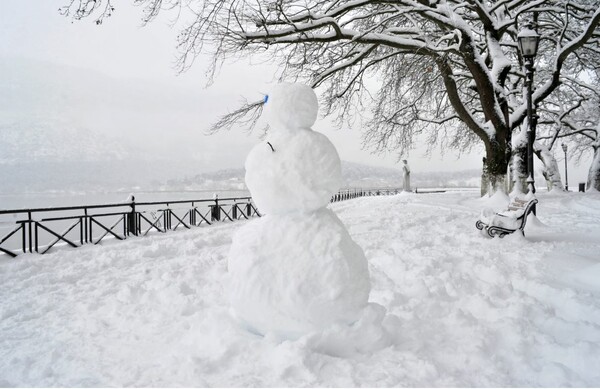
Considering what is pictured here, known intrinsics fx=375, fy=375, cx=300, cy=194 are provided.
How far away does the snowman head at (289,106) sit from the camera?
3.47m

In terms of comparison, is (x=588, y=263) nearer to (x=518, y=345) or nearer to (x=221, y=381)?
(x=518, y=345)

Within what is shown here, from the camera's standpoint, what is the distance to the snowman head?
3467 mm

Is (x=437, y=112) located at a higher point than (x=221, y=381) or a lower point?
higher

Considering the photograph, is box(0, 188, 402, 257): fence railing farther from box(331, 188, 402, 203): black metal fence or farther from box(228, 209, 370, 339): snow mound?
box(331, 188, 402, 203): black metal fence

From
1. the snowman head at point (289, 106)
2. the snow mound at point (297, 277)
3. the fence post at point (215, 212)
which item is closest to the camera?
the snow mound at point (297, 277)

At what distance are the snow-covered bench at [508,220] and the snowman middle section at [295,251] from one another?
6267 mm

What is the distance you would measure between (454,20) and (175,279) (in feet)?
35.2

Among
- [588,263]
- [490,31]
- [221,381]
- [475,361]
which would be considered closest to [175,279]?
[221,381]

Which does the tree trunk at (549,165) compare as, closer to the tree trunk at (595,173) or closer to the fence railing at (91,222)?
the tree trunk at (595,173)

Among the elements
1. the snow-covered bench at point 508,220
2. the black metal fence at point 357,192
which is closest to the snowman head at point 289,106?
the snow-covered bench at point 508,220

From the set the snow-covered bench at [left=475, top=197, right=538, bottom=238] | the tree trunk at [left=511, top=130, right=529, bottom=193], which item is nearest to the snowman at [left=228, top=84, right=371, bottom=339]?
the snow-covered bench at [left=475, top=197, right=538, bottom=238]

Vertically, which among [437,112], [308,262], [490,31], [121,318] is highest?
[490,31]

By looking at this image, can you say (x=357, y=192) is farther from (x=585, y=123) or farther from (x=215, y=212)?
(x=215, y=212)

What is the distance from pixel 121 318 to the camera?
14.3ft
